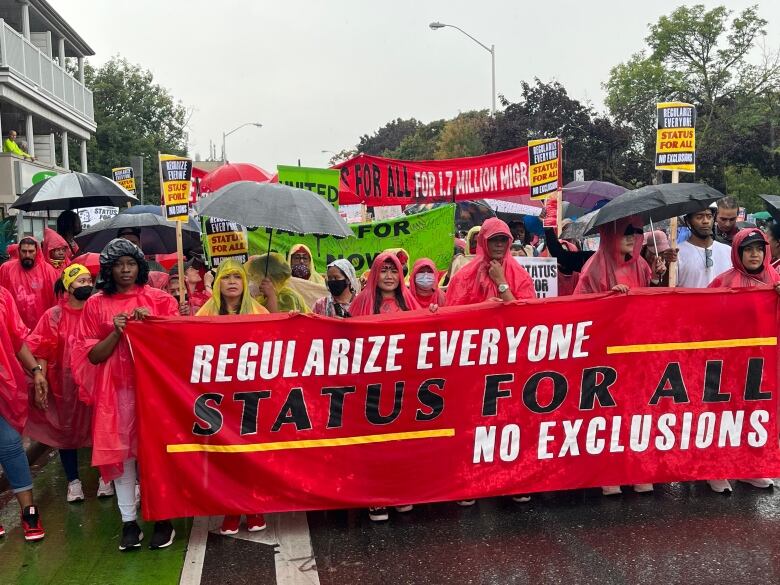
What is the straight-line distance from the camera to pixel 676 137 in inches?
285

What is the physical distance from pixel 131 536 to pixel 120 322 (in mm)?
1212

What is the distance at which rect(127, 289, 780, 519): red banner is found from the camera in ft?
15.1

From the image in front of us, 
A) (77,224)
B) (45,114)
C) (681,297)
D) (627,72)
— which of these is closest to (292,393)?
(681,297)

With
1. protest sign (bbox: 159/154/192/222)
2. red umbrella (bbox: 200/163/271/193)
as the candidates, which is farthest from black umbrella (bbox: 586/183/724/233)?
red umbrella (bbox: 200/163/271/193)

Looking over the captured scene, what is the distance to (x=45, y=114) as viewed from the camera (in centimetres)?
2517

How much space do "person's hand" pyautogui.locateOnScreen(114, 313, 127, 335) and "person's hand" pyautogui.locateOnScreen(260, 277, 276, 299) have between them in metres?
1.86

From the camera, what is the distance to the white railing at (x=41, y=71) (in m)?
21.2

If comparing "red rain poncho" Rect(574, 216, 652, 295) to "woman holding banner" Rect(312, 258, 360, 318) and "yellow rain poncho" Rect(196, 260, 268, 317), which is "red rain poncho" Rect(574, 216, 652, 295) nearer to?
"woman holding banner" Rect(312, 258, 360, 318)

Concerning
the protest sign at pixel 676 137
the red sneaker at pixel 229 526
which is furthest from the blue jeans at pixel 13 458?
the protest sign at pixel 676 137

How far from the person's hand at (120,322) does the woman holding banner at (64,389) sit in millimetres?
881

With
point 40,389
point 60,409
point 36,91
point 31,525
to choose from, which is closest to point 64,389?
point 60,409

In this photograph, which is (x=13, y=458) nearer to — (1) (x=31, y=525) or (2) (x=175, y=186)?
(1) (x=31, y=525)

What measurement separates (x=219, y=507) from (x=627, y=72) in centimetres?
4551

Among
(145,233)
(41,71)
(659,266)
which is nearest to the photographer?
(659,266)
